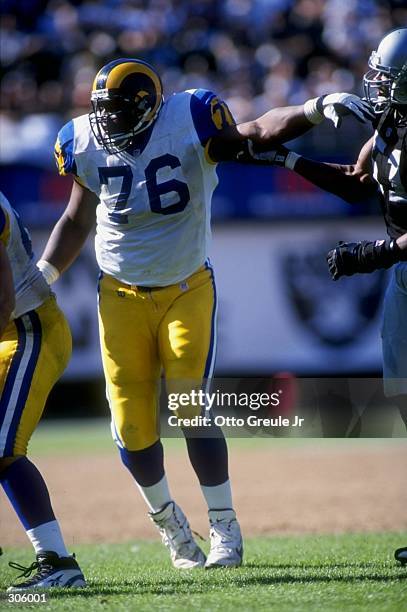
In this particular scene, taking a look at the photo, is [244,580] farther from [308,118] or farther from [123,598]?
[308,118]

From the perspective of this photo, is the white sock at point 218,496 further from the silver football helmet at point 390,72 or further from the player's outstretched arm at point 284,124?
the silver football helmet at point 390,72

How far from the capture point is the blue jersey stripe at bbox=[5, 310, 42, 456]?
165 inches

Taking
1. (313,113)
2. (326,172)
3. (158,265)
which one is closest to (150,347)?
(158,265)

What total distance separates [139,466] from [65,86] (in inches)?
305

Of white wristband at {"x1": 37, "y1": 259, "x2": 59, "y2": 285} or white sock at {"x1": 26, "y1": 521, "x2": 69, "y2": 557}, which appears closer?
white sock at {"x1": 26, "y1": 521, "x2": 69, "y2": 557}

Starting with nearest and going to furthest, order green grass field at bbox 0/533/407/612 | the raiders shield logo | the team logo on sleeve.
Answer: green grass field at bbox 0/533/407/612 < the team logo on sleeve < the raiders shield logo

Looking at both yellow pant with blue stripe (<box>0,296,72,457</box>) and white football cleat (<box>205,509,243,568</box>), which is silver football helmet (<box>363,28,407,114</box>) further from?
white football cleat (<box>205,509,243,568</box>)

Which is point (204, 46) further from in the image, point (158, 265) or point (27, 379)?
point (27, 379)

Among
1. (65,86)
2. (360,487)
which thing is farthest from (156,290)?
(65,86)

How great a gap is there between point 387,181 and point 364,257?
32cm

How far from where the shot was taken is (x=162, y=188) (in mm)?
4645

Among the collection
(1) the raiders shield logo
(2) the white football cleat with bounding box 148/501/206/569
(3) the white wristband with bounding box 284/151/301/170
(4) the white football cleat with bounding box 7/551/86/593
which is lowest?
(1) the raiders shield logo

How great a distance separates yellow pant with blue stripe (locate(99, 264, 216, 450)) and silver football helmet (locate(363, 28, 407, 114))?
3.64 feet

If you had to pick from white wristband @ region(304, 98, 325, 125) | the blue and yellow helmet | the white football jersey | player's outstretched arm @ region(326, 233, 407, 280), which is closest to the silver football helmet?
white wristband @ region(304, 98, 325, 125)
